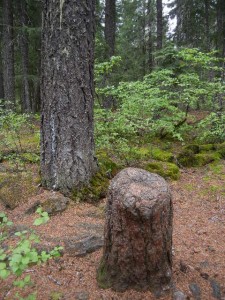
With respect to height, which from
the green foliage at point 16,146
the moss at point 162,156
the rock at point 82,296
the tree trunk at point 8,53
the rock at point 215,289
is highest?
the tree trunk at point 8,53

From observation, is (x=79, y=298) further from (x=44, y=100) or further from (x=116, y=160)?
A: (x=116, y=160)

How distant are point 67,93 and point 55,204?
1.76 m

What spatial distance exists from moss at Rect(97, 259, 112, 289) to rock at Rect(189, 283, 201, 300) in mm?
835

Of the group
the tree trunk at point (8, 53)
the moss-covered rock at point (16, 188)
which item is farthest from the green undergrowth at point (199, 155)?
the tree trunk at point (8, 53)

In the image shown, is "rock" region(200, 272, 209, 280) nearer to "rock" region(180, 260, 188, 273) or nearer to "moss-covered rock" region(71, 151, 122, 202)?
"rock" region(180, 260, 188, 273)

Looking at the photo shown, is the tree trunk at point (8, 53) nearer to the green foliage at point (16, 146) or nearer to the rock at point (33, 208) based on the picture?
the green foliage at point (16, 146)

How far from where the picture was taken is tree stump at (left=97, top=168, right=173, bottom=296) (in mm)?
2377

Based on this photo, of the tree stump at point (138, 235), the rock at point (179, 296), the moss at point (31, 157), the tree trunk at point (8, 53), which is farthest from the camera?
the tree trunk at point (8, 53)

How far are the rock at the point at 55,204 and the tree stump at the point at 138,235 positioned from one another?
1.59 m

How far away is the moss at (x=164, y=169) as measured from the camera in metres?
5.95

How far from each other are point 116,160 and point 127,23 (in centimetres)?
2217

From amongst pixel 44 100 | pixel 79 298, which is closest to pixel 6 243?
pixel 79 298

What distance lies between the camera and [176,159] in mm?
6934

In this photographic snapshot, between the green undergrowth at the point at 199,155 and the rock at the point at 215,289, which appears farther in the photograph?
the green undergrowth at the point at 199,155
